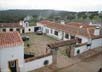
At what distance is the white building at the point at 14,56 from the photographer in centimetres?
1276

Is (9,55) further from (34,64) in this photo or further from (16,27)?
(16,27)

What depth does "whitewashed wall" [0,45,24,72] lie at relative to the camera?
41.5 feet

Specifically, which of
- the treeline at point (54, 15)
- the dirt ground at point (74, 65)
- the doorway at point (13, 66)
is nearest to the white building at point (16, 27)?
the treeline at point (54, 15)

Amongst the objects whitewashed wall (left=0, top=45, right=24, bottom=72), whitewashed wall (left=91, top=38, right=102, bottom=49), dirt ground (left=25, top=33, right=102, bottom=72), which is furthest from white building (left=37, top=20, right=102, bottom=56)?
whitewashed wall (left=0, top=45, right=24, bottom=72)

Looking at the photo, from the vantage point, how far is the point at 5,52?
42.0ft

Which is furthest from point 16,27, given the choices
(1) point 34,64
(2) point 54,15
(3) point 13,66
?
(2) point 54,15

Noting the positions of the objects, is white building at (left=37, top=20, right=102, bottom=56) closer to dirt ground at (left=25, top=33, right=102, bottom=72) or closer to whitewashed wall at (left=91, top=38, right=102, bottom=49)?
whitewashed wall at (left=91, top=38, right=102, bottom=49)

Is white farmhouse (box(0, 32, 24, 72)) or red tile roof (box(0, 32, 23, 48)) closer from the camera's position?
white farmhouse (box(0, 32, 24, 72))

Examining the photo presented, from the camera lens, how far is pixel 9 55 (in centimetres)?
1308

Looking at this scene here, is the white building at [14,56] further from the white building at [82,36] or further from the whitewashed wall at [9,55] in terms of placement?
the white building at [82,36]

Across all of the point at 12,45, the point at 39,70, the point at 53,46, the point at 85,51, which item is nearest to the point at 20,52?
the point at 12,45

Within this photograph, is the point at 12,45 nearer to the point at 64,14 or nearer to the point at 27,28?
the point at 27,28

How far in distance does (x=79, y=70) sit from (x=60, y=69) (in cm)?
205

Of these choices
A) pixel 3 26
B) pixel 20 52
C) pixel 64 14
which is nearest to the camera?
pixel 20 52
